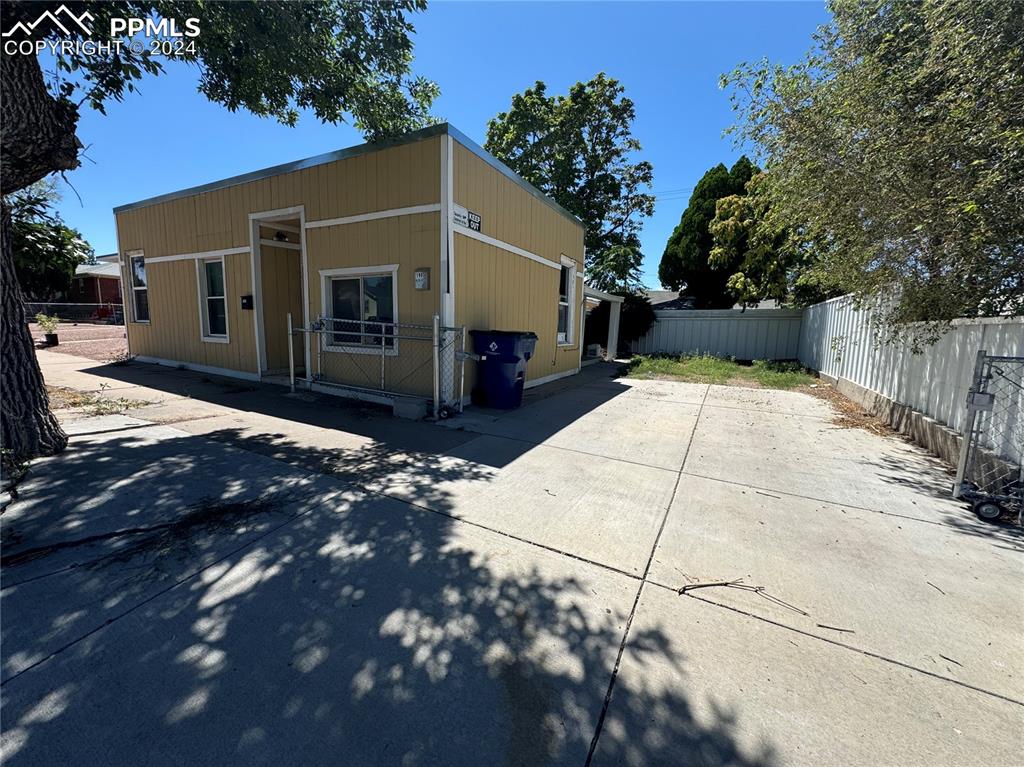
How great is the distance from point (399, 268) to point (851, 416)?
7.66m

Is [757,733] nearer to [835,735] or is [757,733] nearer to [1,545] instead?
[835,735]

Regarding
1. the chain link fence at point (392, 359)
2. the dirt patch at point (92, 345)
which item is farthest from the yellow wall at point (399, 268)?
the dirt patch at point (92, 345)

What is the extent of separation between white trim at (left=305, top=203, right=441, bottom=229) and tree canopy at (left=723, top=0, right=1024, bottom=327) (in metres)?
4.68

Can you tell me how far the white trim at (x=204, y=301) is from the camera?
340 inches

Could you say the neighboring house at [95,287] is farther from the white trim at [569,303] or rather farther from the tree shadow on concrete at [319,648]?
the tree shadow on concrete at [319,648]

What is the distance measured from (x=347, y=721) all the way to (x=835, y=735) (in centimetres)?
182

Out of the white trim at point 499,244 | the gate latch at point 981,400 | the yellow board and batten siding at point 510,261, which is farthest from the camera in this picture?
the yellow board and batten siding at point 510,261

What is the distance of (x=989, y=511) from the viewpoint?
3.35 metres

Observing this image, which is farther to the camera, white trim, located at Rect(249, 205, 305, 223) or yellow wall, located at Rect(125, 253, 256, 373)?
yellow wall, located at Rect(125, 253, 256, 373)

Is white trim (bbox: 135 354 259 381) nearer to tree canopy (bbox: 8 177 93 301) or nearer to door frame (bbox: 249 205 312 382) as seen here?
door frame (bbox: 249 205 312 382)

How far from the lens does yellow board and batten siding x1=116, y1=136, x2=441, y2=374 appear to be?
6.17 metres

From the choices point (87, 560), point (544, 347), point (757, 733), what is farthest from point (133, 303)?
point (757, 733)

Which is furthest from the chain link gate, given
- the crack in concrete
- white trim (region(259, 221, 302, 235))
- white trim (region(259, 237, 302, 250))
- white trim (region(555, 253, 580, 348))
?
white trim (region(259, 221, 302, 235))

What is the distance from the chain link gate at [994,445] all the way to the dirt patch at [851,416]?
197 cm
